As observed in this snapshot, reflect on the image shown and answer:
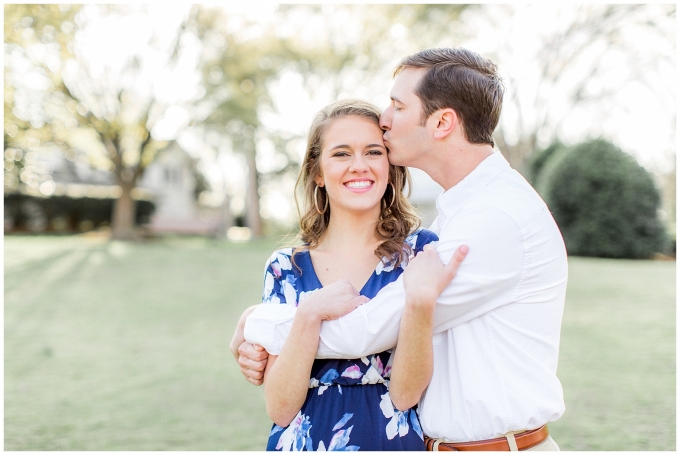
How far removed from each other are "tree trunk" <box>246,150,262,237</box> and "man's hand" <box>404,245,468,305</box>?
32978 millimetres

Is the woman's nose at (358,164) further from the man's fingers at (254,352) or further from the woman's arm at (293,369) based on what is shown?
the man's fingers at (254,352)

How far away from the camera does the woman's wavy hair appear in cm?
248

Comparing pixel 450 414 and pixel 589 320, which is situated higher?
pixel 450 414

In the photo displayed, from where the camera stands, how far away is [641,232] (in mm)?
16266

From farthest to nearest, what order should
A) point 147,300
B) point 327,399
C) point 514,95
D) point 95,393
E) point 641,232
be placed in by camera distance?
point 514,95, point 641,232, point 147,300, point 95,393, point 327,399

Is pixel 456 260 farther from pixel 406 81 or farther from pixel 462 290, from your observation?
pixel 406 81

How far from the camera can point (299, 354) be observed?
2.01m

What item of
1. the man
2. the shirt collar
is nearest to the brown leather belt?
the man

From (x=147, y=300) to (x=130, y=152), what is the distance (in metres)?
18.6

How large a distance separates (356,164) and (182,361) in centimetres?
536

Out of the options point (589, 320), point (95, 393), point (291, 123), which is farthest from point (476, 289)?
point (291, 123)

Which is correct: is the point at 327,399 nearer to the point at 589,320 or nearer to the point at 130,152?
the point at 589,320

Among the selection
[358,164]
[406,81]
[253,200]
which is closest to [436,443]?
[358,164]

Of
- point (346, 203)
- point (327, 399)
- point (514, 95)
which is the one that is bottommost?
point (327, 399)
